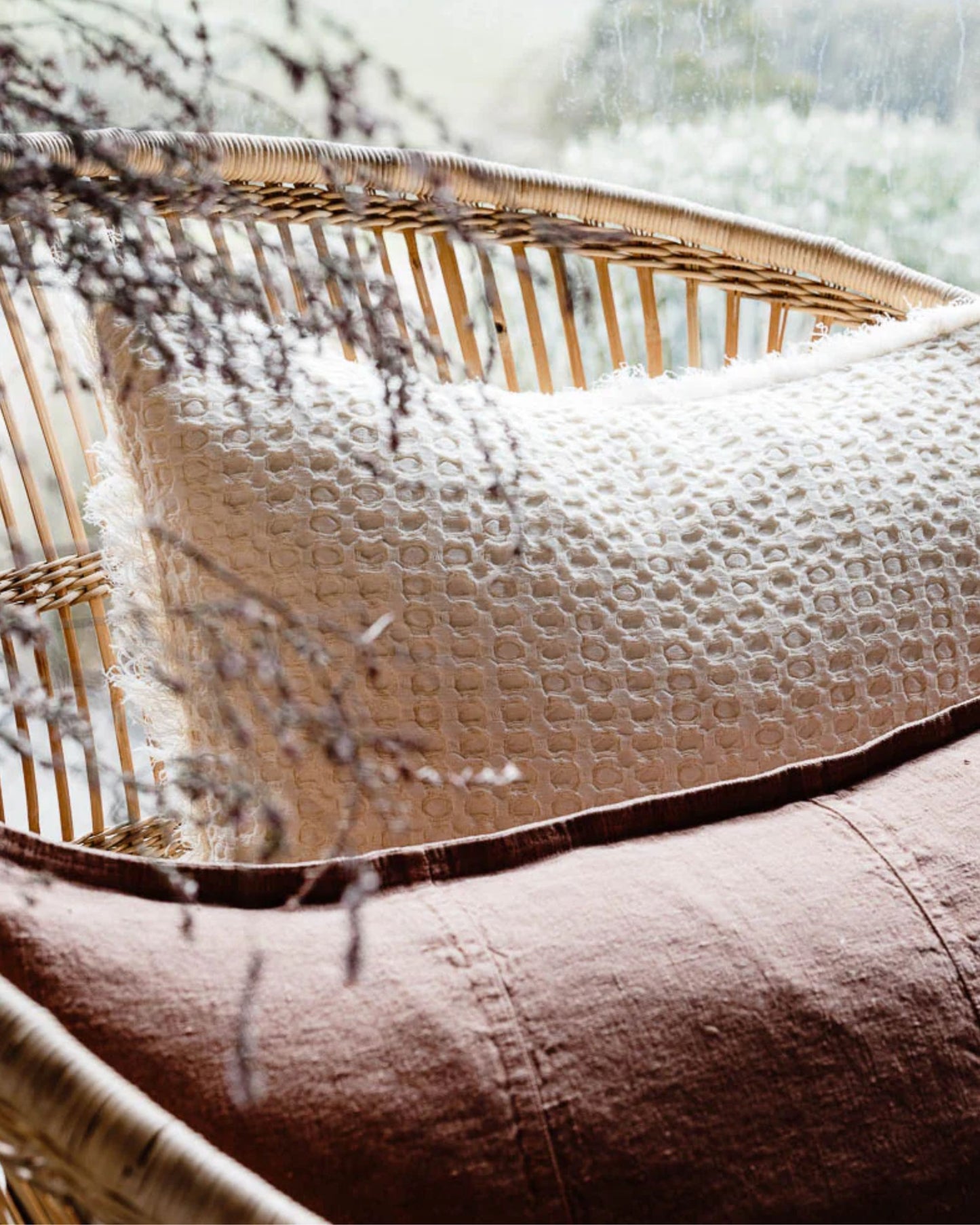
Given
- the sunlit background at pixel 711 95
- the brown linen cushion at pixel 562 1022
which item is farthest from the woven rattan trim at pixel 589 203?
the brown linen cushion at pixel 562 1022

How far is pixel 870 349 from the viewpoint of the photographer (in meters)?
0.79

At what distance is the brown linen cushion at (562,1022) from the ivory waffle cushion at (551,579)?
162mm

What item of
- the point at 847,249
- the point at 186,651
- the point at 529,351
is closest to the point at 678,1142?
the point at 186,651

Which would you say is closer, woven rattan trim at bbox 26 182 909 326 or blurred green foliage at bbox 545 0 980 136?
woven rattan trim at bbox 26 182 909 326

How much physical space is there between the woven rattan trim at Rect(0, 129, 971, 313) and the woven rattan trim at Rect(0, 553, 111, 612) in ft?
1.02

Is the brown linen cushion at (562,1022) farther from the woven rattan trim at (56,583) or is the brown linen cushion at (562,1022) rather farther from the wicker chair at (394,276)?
the woven rattan trim at (56,583)

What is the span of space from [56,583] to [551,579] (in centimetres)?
48

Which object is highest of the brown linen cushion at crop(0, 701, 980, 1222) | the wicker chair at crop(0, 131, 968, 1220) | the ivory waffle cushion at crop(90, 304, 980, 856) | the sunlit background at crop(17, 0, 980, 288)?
the sunlit background at crop(17, 0, 980, 288)

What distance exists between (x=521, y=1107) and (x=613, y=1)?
1.43 m

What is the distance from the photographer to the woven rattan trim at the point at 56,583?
0.91 meters

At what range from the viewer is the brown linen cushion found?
1.20ft

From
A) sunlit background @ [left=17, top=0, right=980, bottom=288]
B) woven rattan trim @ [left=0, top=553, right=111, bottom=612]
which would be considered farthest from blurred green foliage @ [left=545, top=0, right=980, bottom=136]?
woven rattan trim @ [left=0, top=553, right=111, bottom=612]

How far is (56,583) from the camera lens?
3.06 feet

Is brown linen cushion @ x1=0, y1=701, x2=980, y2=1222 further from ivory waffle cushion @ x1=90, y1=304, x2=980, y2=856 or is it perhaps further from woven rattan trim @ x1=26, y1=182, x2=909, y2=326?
woven rattan trim @ x1=26, y1=182, x2=909, y2=326
